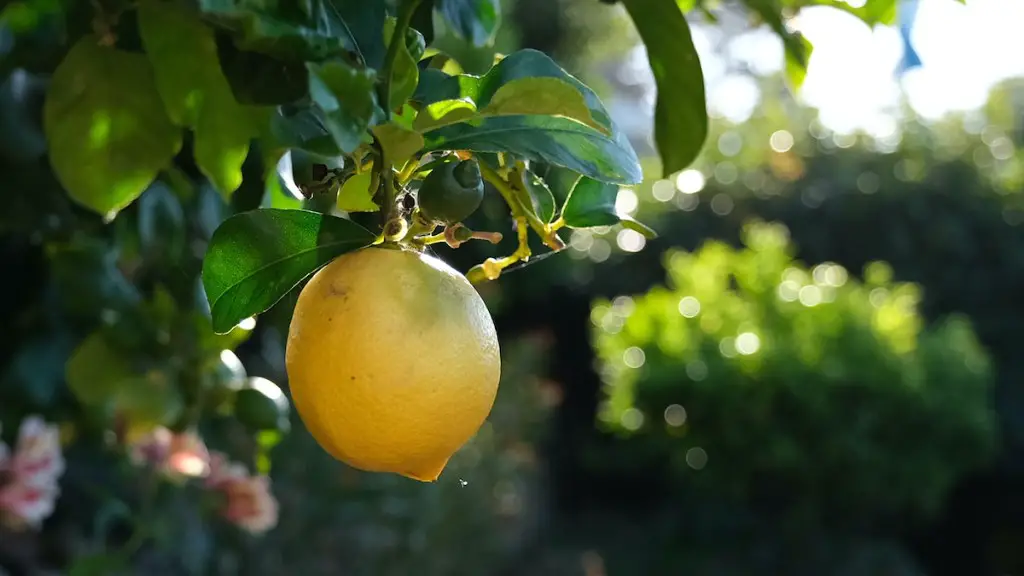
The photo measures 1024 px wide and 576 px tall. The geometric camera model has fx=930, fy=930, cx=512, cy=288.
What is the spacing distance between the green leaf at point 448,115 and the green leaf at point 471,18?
56mm

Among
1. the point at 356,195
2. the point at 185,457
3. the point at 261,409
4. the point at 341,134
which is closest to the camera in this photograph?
the point at 341,134

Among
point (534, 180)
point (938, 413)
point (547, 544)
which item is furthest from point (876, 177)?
point (534, 180)

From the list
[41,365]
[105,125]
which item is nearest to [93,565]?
[41,365]

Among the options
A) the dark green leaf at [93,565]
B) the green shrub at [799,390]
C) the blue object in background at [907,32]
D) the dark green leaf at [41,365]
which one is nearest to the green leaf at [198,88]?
the blue object in background at [907,32]

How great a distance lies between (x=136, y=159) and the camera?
0.45 metres

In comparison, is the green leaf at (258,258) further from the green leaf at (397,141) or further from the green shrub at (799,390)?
the green shrub at (799,390)

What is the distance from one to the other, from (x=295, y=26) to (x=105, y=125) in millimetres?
204

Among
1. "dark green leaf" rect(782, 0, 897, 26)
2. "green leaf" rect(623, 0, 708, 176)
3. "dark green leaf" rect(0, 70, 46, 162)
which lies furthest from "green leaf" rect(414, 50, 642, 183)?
"dark green leaf" rect(0, 70, 46, 162)

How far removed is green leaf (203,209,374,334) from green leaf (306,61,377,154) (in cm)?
7

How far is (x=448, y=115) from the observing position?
316 millimetres

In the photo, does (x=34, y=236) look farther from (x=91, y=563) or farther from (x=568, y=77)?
(x=568, y=77)

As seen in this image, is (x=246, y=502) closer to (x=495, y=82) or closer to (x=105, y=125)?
(x=105, y=125)

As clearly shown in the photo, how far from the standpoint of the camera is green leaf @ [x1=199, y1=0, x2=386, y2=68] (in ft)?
0.90

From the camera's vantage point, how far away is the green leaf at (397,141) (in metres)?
0.29
